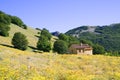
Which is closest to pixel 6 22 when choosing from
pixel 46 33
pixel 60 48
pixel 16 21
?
pixel 16 21

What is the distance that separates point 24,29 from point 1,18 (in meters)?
29.6

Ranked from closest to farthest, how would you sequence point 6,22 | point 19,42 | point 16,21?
point 19,42 < point 6,22 < point 16,21

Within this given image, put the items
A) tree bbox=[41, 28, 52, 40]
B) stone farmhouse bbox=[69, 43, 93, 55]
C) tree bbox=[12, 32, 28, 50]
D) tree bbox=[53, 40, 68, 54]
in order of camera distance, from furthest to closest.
→ tree bbox=[41, 28, 52, 40]
stone farmhouse bbox=[69, 43, 93, 55]
tree bbox=[53, 40, 68, 54]
tree bbox=[12, 32, 28, 50]

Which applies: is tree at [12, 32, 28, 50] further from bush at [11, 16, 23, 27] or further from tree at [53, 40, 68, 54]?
bush at [11, 16, 23, 27]

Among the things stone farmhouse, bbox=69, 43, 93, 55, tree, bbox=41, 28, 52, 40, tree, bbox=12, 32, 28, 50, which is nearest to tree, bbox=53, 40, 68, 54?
stone farmhouse, bbox=69, 43, 93, 55

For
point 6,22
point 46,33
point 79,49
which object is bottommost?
point 79,49

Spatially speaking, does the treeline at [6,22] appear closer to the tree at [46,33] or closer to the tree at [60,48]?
the tree at [46,33]

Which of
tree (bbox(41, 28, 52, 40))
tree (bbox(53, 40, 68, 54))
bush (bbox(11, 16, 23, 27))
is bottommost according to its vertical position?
tree (bbox(53, 40, 68, 54))

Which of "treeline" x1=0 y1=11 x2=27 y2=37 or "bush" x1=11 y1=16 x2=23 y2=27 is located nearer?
"treeline" x1=0 y1=11 x2=27 y2=37

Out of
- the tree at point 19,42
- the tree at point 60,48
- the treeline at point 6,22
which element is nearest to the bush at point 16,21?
the treeline at point 6,22

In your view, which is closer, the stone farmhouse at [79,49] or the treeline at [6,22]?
the treeline at [6,22]

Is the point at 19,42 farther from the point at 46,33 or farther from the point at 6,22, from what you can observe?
the point at 46,33

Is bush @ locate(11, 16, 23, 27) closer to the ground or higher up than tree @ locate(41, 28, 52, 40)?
higher up

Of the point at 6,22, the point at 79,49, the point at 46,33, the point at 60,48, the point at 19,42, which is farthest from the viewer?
the point at 46,33
